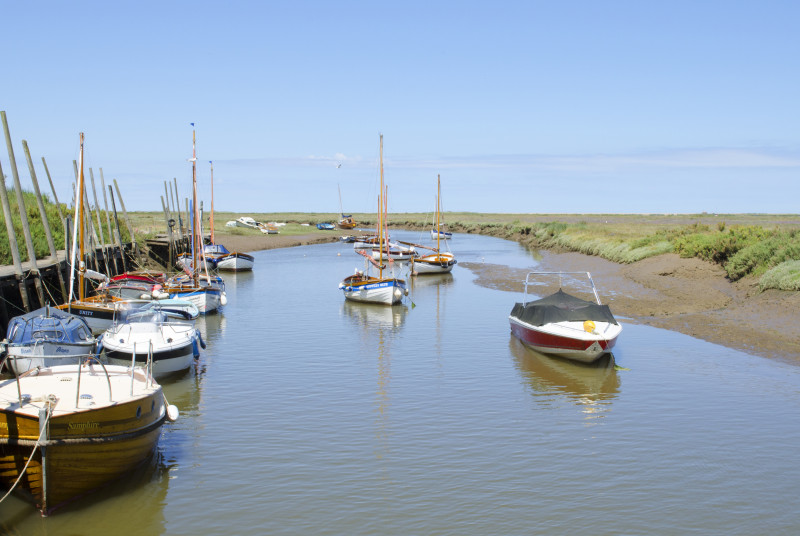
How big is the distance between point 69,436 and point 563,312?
16.9 m

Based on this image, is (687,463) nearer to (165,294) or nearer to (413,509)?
(413,509)

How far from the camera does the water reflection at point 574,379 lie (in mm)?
19453

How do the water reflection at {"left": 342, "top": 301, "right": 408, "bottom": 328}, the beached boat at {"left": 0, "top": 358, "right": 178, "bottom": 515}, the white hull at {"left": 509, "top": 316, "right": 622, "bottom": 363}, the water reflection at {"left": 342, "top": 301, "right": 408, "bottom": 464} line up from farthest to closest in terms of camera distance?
1. the water reflection at {"left": 342, "top": 301, "right": 408, "bottom": 328}
2. the white hull at {"left": 509, "top": 316, "right": 622, "bottom": 363}
3. the water reflection at {"left": 342, "top": 301, "right": 408, "bottom": 464}
4. the beached boat at {"left": 0, "top": 358, "right": 178, "bottom": 515}

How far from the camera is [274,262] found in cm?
7469

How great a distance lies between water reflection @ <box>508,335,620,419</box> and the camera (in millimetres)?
19453

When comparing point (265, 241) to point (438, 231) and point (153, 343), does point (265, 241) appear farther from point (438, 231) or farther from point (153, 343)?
point (153, 343)

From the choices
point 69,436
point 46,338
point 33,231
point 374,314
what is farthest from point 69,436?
point 33,231

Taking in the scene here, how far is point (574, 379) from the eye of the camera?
22281 millimetres

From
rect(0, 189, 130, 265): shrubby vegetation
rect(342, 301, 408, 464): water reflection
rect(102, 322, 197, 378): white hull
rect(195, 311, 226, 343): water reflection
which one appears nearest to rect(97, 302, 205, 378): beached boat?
rect(102, 322, 197, 378): white hull

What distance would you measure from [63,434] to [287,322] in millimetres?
21955

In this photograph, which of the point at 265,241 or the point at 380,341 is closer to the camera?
the point at 380,341

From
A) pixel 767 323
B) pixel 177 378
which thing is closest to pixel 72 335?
pixel 177 378

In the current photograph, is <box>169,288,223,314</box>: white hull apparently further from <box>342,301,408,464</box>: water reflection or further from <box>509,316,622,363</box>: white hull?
<box>509,316,622,363</box>: white hull

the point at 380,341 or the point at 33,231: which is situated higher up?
the point at 33,231
